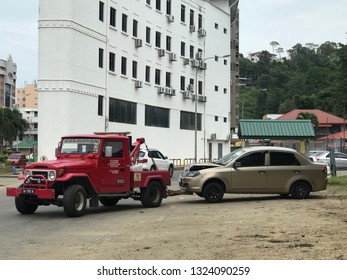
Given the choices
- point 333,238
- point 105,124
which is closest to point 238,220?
point 333,238

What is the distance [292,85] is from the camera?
401ft

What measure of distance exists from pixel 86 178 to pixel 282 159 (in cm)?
690

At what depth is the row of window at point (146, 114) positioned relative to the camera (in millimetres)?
40031

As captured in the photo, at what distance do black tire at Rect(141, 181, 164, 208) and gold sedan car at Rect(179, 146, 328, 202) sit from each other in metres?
0.98

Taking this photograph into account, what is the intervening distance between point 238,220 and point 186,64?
4107 cm

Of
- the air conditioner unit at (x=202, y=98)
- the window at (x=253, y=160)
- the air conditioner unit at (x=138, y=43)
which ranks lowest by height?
the window at (x=253, y=160)

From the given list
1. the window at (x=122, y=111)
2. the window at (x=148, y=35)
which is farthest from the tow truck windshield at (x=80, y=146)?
the window at (x=148, y=35)

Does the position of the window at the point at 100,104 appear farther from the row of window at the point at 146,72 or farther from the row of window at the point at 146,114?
the row of window at the point at 146,72

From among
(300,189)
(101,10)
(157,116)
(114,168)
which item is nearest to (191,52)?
Result: (157,116)

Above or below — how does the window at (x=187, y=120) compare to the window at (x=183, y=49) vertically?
below

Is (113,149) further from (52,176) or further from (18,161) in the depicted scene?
(18,161)

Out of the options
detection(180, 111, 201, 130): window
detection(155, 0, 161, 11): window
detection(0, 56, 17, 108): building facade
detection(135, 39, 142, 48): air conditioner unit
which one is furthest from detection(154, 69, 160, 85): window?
detection(0, 56, 17, 108): building facade

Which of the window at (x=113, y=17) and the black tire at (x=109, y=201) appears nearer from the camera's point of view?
the black tire at (x=109, y=201)

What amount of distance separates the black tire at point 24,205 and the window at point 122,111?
25971mm
